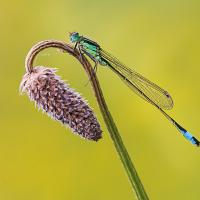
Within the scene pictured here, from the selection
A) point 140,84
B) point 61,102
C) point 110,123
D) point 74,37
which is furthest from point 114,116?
point 110,123

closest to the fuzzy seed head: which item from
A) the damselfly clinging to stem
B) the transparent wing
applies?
the damselfly clinging to stem

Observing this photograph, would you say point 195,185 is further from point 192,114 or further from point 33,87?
point 33,87

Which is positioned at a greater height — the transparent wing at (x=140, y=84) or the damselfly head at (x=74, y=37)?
the damselfly head at (x=74, y=37)

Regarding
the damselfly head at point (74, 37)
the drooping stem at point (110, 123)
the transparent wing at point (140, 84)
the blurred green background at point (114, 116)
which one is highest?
the blurred green background at point (114, 116)

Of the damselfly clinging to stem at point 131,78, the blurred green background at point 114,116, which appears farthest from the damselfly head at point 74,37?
the blurred green background at point 114,116

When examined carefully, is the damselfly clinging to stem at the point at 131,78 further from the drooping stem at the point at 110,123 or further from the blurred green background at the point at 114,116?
the blurred green background at the point at 114,116
